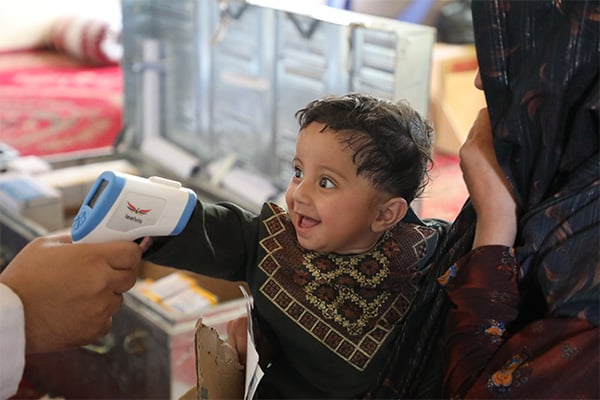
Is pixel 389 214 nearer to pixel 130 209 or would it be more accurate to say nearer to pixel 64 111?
pixel 130 209

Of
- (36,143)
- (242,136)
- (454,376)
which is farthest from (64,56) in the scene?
(454,376)

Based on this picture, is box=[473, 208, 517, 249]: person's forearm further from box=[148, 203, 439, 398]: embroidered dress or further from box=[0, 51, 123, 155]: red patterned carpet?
box=[0, 51, 123, 155]: red patterned carpet

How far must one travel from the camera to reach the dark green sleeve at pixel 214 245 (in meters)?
1.12

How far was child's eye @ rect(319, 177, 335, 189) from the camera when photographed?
3.57 feet

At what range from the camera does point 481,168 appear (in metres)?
0.91

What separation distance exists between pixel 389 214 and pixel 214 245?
224mm

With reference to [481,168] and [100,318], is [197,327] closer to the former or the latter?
[100,318]

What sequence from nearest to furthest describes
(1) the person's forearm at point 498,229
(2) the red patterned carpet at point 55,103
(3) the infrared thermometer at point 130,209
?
1. (1) the person's forearm at point 498,229
2. (3) the infrared thermometer at point 130,209
3. (2) the red patterned carpet at point 55,103

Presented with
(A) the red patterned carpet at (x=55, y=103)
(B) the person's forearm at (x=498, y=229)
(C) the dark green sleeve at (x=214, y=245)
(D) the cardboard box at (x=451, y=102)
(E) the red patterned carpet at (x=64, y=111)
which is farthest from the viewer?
(D) the cardboard box at (x=451, y=102)

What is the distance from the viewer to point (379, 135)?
42.7 inches

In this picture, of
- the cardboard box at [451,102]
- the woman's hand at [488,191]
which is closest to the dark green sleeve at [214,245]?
the woman's hand at [488,191]

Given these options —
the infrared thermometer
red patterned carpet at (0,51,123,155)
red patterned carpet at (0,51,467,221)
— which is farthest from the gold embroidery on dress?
red patterned carpet at (0,51,123,155)

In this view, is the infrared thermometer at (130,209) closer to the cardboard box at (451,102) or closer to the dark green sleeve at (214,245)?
the dark green sleeve at (214,245)

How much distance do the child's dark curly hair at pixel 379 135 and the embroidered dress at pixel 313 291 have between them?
0.09 metres
